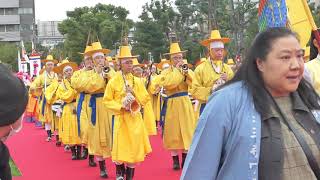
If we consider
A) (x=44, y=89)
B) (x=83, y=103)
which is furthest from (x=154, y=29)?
(x=83, y=103)

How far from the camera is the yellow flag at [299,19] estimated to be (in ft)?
14.7

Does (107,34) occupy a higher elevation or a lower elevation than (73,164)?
higher

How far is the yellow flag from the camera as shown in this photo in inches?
176

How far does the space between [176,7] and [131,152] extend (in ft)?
86.7

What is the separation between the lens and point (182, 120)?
866 centimetres

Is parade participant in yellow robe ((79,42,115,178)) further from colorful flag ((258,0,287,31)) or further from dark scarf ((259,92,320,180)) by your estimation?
dark scarf ((259,92,320,180))

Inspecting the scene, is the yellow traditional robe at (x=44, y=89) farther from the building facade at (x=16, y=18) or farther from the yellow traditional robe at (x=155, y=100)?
the building facade at (x=16, y=18)

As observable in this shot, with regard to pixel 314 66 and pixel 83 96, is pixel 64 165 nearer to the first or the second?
pixel 83 96

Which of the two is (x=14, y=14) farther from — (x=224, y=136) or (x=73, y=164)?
(x=224, y=136)

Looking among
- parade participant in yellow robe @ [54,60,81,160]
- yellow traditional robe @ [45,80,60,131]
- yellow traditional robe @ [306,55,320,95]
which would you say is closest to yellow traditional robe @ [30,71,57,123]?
yellow traditional robe @ [45,80,60,131]

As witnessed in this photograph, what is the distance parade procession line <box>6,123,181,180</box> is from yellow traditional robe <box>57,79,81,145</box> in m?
0.40

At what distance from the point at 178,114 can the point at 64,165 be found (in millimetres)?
2319

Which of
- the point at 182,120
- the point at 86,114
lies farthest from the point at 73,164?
the point at 182,120

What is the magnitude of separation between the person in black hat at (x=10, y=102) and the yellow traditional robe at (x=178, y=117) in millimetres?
6716
